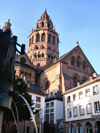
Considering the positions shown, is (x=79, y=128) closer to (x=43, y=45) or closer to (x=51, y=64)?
(x=51, y=64)

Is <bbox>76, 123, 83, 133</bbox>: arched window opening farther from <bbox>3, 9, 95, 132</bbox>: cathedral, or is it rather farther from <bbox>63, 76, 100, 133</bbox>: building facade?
<bbox>3, 9, 95, 132</bbox>: cathedral

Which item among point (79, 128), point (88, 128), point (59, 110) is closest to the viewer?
point (88, 128)

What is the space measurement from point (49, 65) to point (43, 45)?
1837 cm

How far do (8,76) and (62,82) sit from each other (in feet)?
100

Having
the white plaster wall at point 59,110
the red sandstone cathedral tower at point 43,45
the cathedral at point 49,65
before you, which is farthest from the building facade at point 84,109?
the red sandstone cathedral tower at point 43,45

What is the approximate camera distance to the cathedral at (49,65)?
43312mm

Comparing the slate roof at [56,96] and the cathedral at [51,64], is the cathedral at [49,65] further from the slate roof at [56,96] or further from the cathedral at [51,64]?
the slate roof at [56,96]

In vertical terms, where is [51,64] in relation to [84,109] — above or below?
above

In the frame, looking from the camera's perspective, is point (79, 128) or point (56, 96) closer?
point (79, 128)

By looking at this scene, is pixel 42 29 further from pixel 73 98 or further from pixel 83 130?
pixel 83 130

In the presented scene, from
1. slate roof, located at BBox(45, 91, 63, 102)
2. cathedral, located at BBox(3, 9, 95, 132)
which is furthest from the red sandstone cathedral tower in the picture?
slate roof, located at BBox(45, 91, 63, 102)

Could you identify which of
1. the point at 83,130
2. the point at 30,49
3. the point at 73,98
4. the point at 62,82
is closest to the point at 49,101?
the point at 62,82

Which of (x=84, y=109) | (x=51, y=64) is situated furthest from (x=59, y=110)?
(x=51, y=64)

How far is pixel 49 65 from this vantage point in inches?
2009
